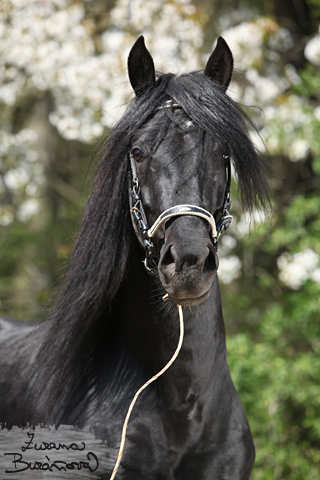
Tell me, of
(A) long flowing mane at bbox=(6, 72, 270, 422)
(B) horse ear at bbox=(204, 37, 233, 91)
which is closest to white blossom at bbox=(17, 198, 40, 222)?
(A) long flowing mane at bbox=(6, 72, 270, 422)

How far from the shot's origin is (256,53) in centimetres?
586

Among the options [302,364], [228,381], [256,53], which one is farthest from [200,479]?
[256,53]

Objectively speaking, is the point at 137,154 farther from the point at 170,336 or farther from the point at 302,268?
the point at 302,268

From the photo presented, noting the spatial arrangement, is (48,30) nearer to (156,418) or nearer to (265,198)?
(265,198)

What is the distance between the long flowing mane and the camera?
5.64ft

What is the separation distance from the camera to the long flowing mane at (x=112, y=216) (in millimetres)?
1718

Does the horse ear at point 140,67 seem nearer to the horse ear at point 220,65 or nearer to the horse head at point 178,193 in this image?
the horse head at point 178,193

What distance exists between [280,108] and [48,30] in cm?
305

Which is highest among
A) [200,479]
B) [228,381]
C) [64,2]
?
[64,2]

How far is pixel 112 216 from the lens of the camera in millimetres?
1763

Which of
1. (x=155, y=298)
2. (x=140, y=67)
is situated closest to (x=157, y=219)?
(x=155, y=298)
